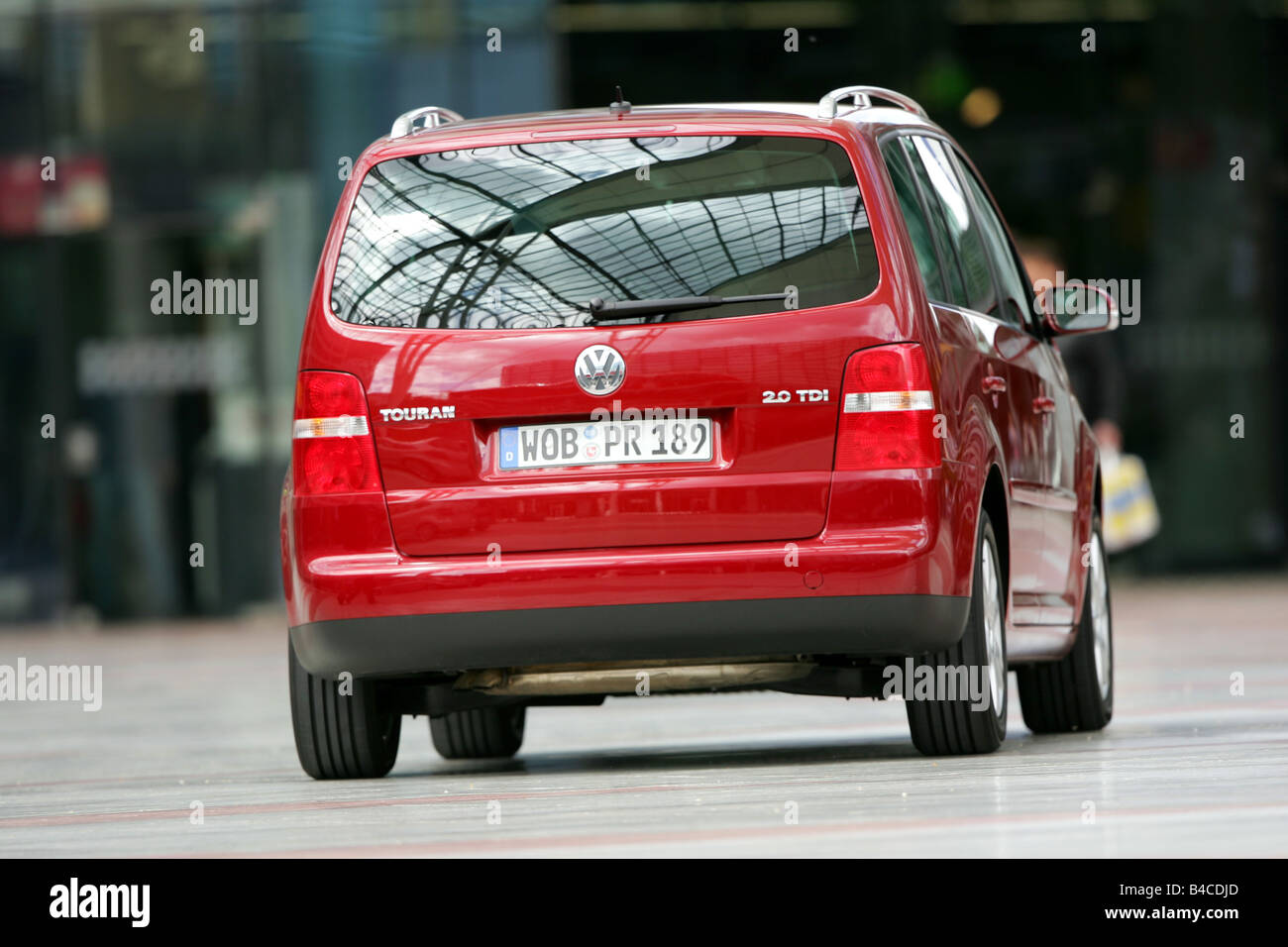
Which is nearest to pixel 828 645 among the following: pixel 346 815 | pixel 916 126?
pixel 346 815

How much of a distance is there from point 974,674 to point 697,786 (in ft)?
2.86

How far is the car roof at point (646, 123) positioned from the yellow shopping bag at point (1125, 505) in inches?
340

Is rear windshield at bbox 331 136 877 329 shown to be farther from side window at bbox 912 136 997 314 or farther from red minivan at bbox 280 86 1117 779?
side window at bbox 912 136 997 314

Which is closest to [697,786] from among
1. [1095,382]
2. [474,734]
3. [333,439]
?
[333,439]

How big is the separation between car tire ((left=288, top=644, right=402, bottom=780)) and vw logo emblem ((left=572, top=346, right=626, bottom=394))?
3.93ft

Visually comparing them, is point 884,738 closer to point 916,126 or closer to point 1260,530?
point 916,126

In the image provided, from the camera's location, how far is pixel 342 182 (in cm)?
2173

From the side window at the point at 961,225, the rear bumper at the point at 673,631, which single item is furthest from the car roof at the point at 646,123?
the rear bumper at the point at 673,631

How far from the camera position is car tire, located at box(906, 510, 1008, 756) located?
24.0 ft

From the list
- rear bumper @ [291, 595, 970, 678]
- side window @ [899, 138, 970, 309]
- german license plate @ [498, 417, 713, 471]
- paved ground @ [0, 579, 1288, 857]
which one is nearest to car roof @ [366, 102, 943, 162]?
side window @ [899, 138, 970, 309]

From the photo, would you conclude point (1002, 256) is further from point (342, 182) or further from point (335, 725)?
point (342, 182)
